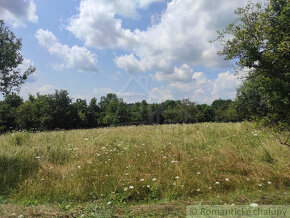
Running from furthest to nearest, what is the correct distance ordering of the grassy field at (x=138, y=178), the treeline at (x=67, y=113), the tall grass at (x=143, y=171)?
the treeline at (x=67, y=113)
the tall grass at (x=143, y=171)
the grassy field at (x=138, y=178)

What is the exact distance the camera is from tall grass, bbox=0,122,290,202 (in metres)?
3.80

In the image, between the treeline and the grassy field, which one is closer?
the grassy field

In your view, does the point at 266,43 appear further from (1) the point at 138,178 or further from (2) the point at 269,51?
(1) the point at 138,178

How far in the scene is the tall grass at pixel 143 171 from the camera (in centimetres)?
380

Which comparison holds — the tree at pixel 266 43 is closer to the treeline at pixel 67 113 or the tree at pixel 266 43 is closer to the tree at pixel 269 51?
the tree at pixel 269 51

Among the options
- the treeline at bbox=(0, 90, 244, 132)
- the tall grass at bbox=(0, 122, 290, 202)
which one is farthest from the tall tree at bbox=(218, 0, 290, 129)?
the treeline at bbox=(0, 90, 244, 132)

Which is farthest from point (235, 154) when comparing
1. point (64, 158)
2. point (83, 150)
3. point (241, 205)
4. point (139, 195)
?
point (64, 158)

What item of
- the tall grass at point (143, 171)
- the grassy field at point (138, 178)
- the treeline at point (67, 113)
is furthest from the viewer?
the treeline at point (67, 113)

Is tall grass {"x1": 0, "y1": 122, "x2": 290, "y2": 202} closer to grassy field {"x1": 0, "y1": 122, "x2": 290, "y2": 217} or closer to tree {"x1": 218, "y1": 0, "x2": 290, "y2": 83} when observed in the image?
grassy field {"x1": 0, "y1": 122, "x2": 290, "y2": 217}

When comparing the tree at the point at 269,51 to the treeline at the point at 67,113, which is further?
the treeline at the point at 67,113

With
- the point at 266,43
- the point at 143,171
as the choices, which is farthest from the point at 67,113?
the point at 266,43

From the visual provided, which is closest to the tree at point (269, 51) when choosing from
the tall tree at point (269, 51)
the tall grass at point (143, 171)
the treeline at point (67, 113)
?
the tall tree at point (269, 51)

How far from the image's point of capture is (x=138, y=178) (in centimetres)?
411

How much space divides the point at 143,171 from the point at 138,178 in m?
0.41
